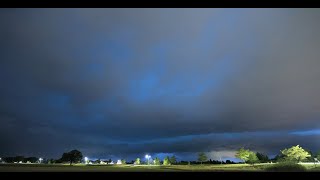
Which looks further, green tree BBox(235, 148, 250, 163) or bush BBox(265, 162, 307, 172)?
green tree BBox(235, 148, 250, 163)

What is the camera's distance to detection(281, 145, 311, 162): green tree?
33.5 m

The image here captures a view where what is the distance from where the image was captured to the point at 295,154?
34.7 metres

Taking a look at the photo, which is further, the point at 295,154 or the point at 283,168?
the point at 295,154

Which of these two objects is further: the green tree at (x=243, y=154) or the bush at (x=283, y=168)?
the green tree at (x=243, y=154)

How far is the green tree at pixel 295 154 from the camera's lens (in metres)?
33.5

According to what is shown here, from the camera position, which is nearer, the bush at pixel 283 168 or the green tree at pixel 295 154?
the bush at pixel 283 168
